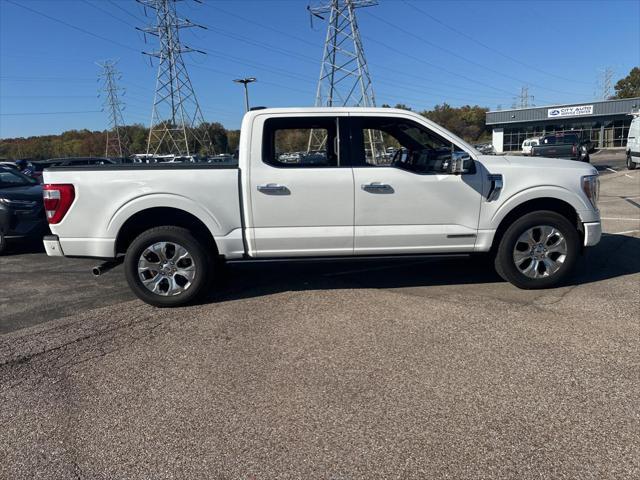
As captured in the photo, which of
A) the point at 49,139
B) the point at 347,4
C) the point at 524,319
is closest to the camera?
the point at 524,319

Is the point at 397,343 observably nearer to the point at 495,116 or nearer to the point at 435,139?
the point at 435,139

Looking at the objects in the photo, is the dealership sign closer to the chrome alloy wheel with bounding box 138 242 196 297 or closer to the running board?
the running board

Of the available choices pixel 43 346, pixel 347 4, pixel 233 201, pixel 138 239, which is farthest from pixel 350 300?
pixel 347 4

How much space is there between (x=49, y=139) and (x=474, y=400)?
115381 millimetres

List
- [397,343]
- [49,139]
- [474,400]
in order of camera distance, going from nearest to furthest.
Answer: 1. [474,400]
2. [397,343]
3. [49,139]

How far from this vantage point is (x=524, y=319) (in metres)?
4.41

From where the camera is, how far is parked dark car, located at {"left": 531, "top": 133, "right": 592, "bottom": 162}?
2333 cm

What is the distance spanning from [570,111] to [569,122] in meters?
2.16

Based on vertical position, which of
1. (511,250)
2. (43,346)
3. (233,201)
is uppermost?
(233,201)

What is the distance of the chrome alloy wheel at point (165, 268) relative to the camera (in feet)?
16.2

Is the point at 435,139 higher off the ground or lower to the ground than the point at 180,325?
higher

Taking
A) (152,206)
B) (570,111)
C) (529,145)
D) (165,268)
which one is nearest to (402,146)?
(152,206)

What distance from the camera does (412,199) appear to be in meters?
5.00

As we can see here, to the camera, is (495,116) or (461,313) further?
(495,116)
